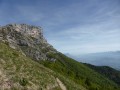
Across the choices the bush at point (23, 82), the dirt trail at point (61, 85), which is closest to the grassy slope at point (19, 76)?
the bush at point (23, 82)

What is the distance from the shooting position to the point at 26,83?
41.1 metres

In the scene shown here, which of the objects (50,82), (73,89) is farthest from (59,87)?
(73,89)

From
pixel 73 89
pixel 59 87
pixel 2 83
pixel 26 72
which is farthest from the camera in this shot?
pixel 73 89

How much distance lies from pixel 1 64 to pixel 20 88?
24.8 ft

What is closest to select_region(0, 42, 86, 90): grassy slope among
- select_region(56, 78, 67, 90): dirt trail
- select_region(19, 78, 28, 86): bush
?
select_region(19, 78, 28, 86): bush

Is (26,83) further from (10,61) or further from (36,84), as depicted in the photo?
(10,61)

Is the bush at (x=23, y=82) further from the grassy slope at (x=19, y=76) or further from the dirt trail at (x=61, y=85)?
the dirt trail at (x=61, y=85)

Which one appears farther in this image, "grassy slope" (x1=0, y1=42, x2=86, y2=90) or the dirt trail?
the dirt trail

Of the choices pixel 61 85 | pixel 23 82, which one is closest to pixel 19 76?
pixel 23 82

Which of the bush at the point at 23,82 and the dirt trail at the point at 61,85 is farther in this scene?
the dirt trail at the point at 61,85

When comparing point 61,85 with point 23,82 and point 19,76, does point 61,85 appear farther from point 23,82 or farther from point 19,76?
point 23,82

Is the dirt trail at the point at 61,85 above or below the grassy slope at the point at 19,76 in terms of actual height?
below

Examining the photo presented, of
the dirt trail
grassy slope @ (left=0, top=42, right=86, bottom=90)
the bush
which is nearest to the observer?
grassy slope @ (left=0, top=42, right=86, bottom=90)

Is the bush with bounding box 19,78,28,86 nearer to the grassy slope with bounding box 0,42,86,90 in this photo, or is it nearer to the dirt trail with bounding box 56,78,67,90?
the grassy slope with bounding box 0,42,86,90
